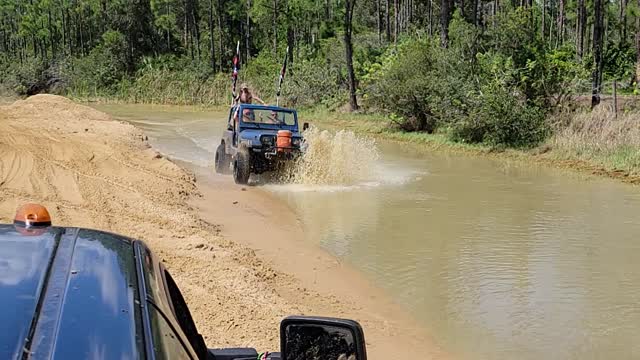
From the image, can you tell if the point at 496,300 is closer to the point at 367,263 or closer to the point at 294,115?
the point at 367,263

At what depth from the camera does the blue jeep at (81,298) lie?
4.66 feet

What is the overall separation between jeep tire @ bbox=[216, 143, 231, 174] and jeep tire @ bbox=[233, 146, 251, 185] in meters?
1.59

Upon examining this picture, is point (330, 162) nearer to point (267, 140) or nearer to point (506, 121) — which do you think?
point (267, 140)

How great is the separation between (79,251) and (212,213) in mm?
10545

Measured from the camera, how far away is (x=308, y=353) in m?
→ 2.70

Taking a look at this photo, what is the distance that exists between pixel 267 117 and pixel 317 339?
13600 mm

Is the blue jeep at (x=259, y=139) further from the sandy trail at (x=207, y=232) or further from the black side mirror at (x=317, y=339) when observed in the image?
the black side mirror at (x=317, y=339)

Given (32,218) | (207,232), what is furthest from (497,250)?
(32,218)

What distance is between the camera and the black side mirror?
2551 millimetres

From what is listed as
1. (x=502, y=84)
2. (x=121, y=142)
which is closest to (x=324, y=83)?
(x=502, y=84)

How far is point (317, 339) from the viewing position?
267cm

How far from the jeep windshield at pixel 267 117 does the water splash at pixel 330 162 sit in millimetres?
519

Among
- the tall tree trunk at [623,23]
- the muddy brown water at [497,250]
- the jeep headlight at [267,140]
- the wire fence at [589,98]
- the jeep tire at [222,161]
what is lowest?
the muddy brown water at [497,250]

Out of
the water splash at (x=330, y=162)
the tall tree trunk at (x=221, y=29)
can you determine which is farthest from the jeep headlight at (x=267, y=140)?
the tall tree trunk at (x=221, y=29)
